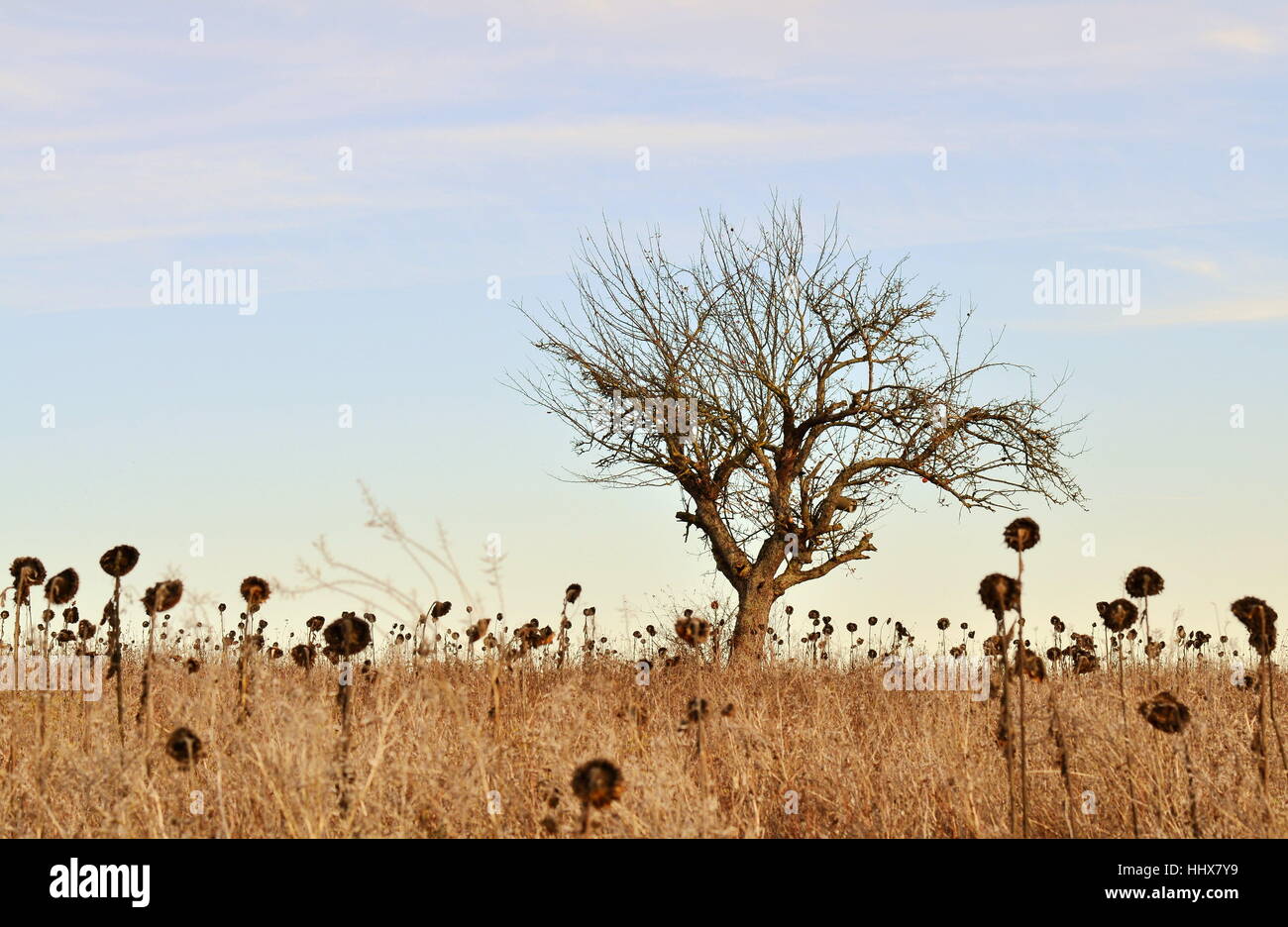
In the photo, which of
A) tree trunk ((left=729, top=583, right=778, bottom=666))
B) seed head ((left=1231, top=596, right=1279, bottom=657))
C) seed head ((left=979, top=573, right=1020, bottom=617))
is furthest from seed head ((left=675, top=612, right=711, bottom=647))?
tree trunk ((left=729, top=583, right=778, bottom=666))

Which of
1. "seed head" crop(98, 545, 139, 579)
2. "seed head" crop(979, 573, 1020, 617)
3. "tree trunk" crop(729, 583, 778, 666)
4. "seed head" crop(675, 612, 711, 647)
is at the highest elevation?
"seed head" crop(98, 545, 139, 579)

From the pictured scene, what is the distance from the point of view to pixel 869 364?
18828 mm

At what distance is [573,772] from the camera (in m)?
5.31

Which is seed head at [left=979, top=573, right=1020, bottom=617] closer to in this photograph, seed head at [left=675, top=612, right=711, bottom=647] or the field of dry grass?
the field of dry grass

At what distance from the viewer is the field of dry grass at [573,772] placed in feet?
15.8

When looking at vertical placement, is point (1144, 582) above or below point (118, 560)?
below

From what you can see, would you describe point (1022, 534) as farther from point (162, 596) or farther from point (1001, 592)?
point (162, 596)

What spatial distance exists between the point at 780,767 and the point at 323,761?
298 centimetres

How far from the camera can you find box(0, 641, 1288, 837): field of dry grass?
4.82 meters

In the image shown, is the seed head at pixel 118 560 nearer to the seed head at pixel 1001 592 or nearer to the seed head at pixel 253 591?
the seed head at pixel 253 591

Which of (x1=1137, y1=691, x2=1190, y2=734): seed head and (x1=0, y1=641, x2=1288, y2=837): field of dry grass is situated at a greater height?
(x1=1137, y1=691, x2=1190, y2=734): seed head

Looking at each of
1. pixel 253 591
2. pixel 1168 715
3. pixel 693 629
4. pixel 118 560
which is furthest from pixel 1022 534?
pixel 118 560

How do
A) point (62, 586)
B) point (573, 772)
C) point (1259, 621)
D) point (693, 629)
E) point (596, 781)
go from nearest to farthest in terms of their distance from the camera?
point (596, 781) < point (693, 629) < point (573, 772) < point (1259, 621) < point (62, 586)
